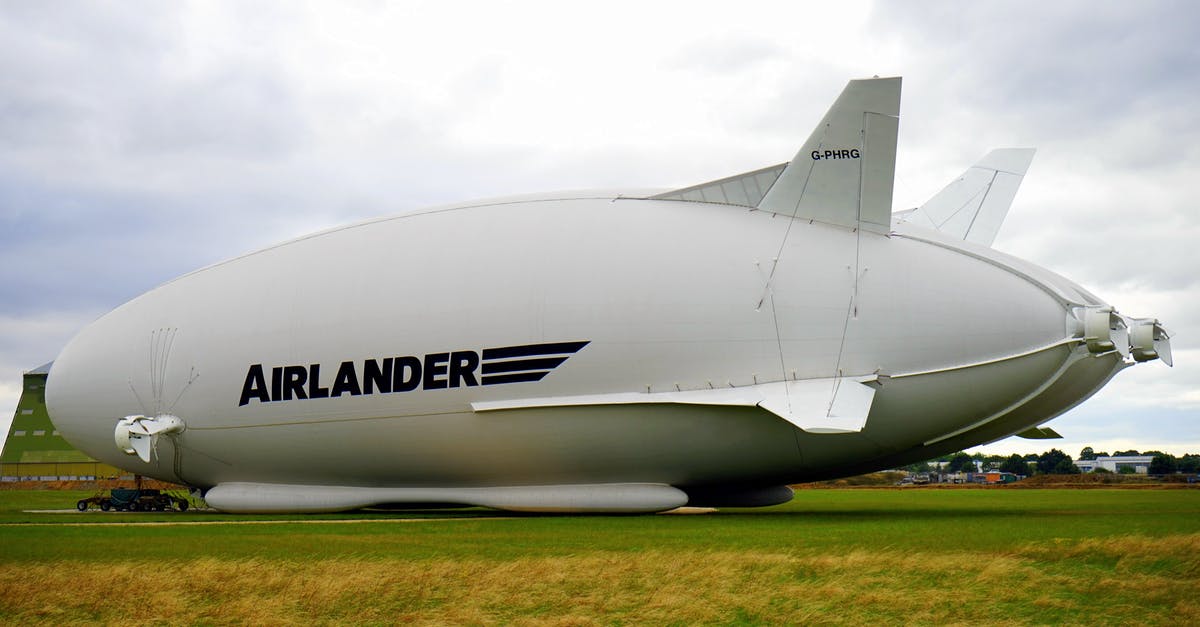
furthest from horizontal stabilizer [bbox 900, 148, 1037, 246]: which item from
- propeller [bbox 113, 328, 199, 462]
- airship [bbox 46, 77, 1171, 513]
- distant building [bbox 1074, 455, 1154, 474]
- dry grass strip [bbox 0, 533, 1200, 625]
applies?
distant building [bbox 1074, 455, 1154, 474]

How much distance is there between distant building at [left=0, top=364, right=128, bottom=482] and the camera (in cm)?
8456

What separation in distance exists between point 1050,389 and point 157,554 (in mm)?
20836

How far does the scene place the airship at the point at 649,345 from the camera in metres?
26.8

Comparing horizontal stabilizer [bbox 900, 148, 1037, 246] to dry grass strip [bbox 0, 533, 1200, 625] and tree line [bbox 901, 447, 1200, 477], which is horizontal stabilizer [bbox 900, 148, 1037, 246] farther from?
tree line [bbox 901, 447, 1200, 477]

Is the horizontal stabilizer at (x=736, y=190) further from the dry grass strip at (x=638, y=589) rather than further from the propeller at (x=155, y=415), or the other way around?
the propeller at (x=155, y=415)

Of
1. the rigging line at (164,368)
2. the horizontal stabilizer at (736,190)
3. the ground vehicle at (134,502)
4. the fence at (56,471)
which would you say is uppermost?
the horizontal stabilizer at (736,190)

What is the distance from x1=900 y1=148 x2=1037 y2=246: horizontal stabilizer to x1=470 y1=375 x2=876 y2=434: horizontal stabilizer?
31.6 ft

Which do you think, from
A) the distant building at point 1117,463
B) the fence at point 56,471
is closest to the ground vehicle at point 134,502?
the fence at point 56,471

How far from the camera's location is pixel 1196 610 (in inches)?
465

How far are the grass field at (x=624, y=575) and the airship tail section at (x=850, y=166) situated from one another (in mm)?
8614

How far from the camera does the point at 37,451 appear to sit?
281 ft

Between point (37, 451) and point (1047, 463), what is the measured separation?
108091 millimetres

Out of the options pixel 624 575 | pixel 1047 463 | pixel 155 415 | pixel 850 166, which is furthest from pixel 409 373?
pixel 1047 463

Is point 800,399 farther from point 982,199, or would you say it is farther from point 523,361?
point 982,199
